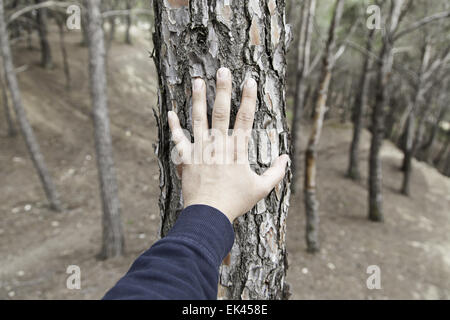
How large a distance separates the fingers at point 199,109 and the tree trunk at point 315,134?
512 centimetres

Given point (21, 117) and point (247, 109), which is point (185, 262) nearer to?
point (247, 109)

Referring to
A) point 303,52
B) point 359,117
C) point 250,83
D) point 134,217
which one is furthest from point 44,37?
A: point 250,83

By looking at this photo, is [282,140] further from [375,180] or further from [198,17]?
[375,180]

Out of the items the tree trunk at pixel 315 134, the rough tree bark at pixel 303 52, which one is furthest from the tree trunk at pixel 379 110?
the tree trunk at pixel 315 134

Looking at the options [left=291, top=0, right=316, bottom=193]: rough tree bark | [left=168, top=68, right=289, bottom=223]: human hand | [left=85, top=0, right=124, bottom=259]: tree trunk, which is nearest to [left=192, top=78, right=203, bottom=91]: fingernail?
[left=168, top=68, right=289, bottom=223]: human hand

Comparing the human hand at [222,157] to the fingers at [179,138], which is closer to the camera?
the human hand at [222,157]

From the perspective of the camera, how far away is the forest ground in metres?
5.62

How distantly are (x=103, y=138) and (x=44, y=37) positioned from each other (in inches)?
506

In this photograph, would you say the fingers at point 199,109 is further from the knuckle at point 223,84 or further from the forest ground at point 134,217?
the forest ground at point 134,217

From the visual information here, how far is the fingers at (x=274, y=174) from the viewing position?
131cm

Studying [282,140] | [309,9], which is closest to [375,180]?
[309,9]

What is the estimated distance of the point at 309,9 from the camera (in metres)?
7.22

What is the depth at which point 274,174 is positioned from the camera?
53.2 inches

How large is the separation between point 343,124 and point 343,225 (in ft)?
37.7
